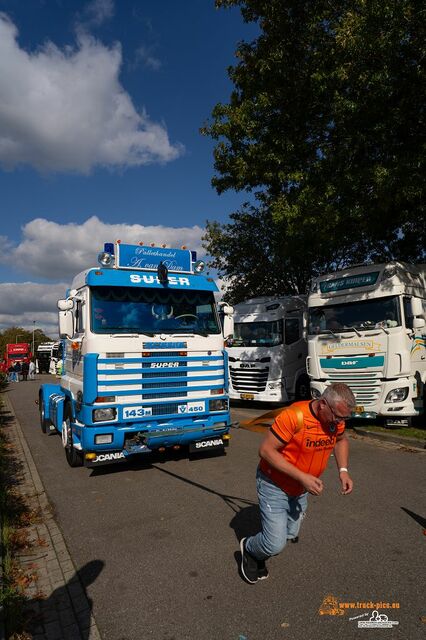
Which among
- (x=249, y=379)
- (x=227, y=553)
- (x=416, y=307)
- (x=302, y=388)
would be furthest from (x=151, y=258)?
(x=302, y=388)

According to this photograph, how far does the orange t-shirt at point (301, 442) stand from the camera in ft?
10.0

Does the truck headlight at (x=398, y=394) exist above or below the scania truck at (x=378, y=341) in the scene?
below

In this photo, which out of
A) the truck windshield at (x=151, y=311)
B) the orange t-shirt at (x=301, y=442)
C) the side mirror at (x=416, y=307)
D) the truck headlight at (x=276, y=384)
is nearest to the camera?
the orange t-shirt at (x=301, y=442)

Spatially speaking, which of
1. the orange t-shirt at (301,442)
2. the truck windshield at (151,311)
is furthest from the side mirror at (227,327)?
the orange t-shirt at (301,442)

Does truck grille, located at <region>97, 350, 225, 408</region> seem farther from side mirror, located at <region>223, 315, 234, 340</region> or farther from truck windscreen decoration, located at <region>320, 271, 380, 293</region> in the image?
truck windscreen decoration, located at <region>320, 271, 380, 293</region>

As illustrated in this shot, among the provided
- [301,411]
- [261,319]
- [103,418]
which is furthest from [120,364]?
[261,319]

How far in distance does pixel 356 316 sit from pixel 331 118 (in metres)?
5.03

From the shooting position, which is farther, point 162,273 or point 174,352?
point 162,273

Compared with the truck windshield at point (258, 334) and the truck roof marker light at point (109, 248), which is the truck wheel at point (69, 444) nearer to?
the truck roof marker light at point (109, 248)

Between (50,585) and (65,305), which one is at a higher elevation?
(65,305)

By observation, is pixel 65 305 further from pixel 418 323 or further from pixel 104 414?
pixel 418 323

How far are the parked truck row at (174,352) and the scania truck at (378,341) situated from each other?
0.07ft

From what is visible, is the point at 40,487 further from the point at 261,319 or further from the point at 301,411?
the point at 261,319

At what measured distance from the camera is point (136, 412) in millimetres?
6438
